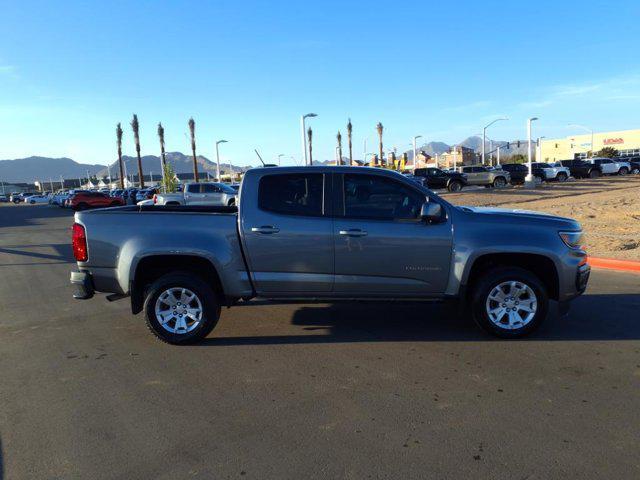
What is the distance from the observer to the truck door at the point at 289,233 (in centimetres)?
523

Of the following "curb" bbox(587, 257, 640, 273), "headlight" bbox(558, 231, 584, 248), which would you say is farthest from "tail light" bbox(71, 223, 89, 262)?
"curb" bbox(587, 257, 640, 273)

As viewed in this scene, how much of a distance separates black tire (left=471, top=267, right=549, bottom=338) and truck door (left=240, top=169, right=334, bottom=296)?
1561 millimetres

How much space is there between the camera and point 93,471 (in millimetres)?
3125

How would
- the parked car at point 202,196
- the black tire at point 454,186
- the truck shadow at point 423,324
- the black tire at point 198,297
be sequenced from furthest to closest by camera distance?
the black tire at point 454,186 → the parked car at point 202,196 → the truck shadow at point 423,324 → the black tire at point 198,297

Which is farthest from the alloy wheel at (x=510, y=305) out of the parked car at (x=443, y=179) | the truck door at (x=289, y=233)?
the parked car at (x=443, y=179)

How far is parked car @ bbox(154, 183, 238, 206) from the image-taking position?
24.6 m

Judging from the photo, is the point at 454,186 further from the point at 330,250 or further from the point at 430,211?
the point at 330,250

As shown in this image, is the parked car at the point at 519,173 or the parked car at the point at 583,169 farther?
the parked car at the point at 583,169

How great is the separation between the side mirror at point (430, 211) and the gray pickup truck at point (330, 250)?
1.3 inches

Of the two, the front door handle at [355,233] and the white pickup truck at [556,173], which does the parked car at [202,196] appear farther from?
the white pickup truck at [556,173]

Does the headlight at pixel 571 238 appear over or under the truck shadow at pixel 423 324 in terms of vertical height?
over

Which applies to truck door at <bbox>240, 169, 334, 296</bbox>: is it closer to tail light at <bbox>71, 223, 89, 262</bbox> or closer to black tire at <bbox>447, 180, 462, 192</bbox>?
tail light at <bbox>71, 223, 89, 262</bbox>

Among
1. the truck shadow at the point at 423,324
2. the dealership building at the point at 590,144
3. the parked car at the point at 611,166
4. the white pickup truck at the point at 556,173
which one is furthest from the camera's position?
the dealership building at the point at 590,144

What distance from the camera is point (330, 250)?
5.23 metres
